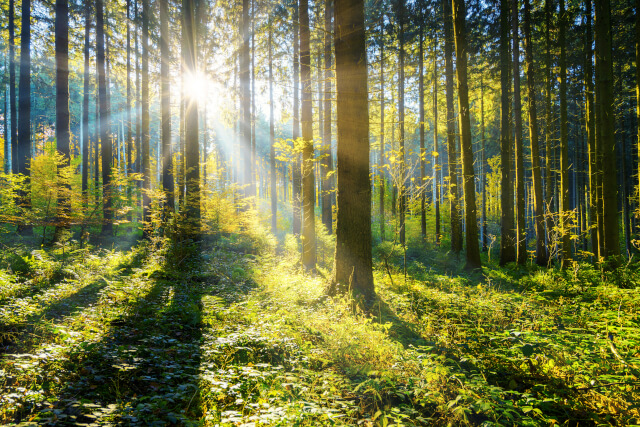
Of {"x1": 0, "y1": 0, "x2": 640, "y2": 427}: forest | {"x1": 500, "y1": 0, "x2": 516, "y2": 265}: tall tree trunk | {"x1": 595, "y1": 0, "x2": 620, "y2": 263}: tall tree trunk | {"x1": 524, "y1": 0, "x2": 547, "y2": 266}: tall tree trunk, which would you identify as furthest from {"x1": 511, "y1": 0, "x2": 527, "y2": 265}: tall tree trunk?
{"x1": 595, "y1": 0, "x2": 620, "y2": 263}: tall tree trunk

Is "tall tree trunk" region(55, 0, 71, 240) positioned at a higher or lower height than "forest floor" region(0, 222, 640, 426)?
higher

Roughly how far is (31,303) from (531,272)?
13.4 meters

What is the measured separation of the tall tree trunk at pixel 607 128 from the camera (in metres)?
7.92

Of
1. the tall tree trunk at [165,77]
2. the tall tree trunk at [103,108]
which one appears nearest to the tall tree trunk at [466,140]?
the tall tree trunk at [165,77]

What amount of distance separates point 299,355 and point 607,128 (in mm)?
10699

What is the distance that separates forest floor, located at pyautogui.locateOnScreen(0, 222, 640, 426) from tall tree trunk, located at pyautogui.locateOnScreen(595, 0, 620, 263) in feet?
6.66

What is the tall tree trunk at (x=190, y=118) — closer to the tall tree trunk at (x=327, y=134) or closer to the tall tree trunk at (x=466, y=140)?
the tall tree trunk at (x=327, y=134)

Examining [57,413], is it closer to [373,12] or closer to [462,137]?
[462,137]

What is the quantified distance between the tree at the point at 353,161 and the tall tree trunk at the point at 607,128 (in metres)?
7.45

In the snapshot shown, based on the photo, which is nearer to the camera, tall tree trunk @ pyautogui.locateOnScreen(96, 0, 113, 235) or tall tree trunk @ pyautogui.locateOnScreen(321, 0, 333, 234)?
tall tree trunk @ pyautogui.locateOnScreen(321, 0, 333, 234)

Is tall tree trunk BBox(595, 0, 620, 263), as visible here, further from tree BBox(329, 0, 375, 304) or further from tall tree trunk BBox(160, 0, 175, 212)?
tall tree trunk BBox(160, 0, 175, 212)

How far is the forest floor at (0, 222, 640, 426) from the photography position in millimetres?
2438

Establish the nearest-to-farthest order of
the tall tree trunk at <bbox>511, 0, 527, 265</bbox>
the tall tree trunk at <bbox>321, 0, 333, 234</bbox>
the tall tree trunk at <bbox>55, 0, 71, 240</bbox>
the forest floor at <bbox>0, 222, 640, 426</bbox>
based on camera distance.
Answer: the forest floor at <bbox>0, 222, 640, 426</bbox>
the tall tree trunk at <bbox>55, 0, 71, 240</bbox>
the tall tree trunk at <bbox>511, 0, 527, 265</bbox>
the tall tree trunk at <bbox>321, 0, 333, 234</bbox>

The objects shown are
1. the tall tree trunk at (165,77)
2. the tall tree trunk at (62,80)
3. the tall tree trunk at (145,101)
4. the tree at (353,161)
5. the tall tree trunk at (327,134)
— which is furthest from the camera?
the tall tree trunk at (145,101)
